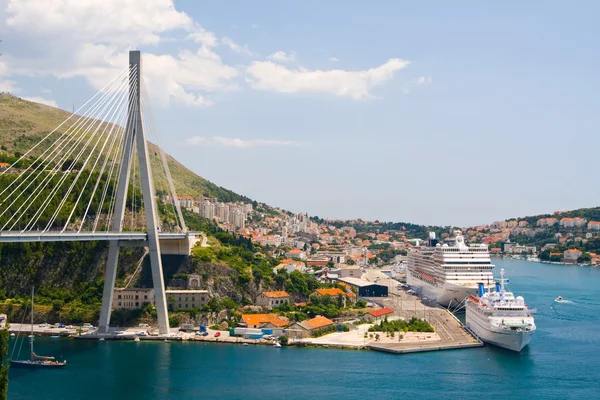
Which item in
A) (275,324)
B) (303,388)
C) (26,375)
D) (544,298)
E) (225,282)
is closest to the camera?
(303,388)

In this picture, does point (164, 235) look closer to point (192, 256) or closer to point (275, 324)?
point (192, 256)

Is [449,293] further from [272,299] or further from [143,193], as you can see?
[143,193]

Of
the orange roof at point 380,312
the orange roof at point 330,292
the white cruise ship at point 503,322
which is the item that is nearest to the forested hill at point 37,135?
the orange roof at point 330,292

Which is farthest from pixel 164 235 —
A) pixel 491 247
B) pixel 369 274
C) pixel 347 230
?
pixel 347 230

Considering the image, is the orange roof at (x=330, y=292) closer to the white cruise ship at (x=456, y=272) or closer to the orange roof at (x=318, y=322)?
the orange roof at (x=318, y=322)

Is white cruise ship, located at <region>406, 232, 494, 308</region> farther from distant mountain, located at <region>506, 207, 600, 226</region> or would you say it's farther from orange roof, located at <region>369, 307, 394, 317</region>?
distant mountain, located at <region>506, 207, 600, 226</region>
